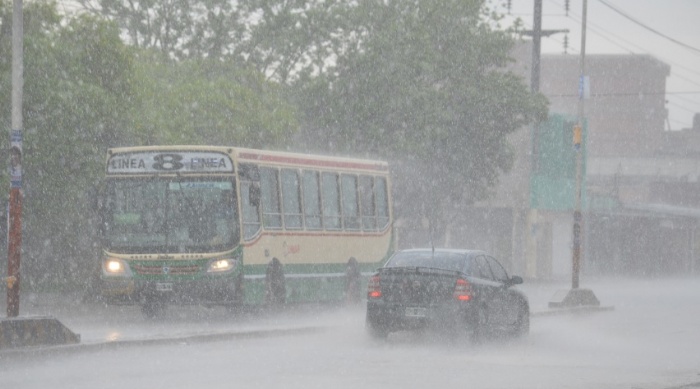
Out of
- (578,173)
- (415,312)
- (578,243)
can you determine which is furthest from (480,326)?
(578,173)

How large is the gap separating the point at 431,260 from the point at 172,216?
18.1 ft

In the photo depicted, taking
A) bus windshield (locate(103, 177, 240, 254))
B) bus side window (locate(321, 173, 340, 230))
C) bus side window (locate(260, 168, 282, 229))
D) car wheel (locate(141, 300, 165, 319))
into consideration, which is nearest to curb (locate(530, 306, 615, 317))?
bus side window (locate(321, 173, 340, 230))

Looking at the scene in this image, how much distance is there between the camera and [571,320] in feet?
97.6

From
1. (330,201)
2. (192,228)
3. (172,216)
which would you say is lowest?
(330,201)

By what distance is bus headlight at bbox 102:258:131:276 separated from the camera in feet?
80.3

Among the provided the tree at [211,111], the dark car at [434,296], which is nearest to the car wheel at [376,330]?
the dark car at [434,296]

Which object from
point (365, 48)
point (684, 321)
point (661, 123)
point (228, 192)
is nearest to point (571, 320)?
point (684, 321)

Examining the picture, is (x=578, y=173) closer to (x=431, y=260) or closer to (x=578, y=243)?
(x=578, y=243)

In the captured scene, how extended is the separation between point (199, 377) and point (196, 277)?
30.4ft

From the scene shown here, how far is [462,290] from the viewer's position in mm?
20406

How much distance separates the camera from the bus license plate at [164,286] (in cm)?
2416

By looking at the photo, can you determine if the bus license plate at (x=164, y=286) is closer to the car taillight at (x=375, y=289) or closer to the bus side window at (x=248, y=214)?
the bus side window at (x=248, y=214)

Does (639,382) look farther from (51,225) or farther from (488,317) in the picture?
(51,225)

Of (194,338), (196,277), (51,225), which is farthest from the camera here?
(51,225)
